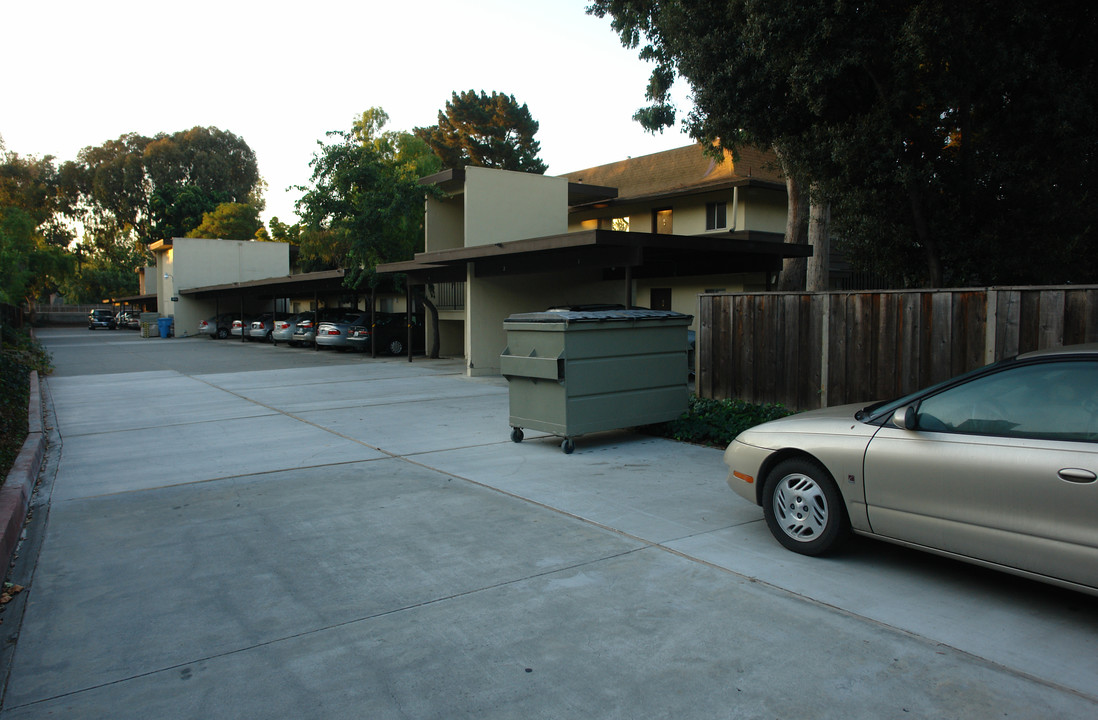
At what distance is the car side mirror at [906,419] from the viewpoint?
14.1 feet

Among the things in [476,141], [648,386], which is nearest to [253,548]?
[648,386]

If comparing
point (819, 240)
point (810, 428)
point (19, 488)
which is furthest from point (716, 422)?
point (819, 240)

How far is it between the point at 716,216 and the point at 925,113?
1328 cm

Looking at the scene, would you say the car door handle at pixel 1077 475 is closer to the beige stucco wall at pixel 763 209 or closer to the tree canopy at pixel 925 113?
the tree canopy at pixel 925 113

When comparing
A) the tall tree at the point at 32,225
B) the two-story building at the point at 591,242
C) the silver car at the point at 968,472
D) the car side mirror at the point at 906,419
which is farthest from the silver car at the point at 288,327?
the car side mirror at the point at 906,419

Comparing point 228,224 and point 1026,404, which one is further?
point 228,224

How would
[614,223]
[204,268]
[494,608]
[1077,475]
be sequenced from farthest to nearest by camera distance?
[204,268], [614,223], [494,608], [1077,475]

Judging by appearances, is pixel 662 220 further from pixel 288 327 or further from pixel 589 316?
pixel 589 316

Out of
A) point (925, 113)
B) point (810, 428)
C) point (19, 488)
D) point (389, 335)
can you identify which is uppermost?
point (925, 113)

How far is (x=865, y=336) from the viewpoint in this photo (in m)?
8.41

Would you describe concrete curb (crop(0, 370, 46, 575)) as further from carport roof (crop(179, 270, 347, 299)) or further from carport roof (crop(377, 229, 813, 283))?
carport roof (crop(179, 270, 347, 299))

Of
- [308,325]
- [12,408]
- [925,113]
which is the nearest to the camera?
[925,113]

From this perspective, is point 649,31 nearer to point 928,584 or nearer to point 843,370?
point 843,370

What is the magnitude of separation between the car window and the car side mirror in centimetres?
9
